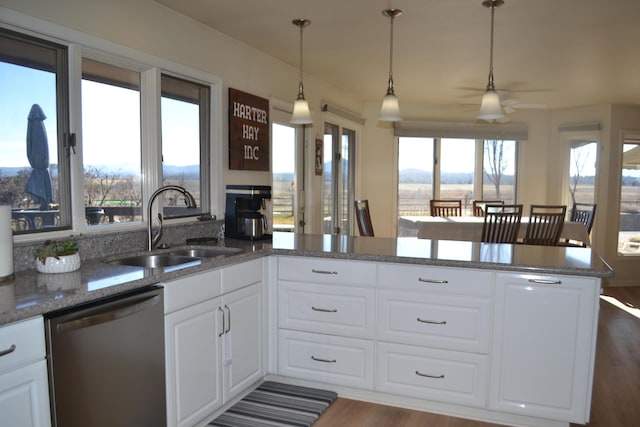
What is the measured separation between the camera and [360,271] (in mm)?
2588

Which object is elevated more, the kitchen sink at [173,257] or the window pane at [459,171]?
the window pane at [459,171]

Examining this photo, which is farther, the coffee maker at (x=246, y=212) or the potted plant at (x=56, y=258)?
the coffee maker at (x=246, y=212)

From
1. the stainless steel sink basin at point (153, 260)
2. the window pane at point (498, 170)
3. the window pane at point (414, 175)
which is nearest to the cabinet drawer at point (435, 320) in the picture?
the stainless steel sink basin at point (153, 260)

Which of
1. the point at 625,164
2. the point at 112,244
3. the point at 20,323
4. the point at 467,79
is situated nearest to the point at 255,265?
the point at 112,244

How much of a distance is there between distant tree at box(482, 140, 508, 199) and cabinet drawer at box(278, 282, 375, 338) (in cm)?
470

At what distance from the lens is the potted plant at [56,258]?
1.95 m

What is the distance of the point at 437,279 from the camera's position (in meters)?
2.44

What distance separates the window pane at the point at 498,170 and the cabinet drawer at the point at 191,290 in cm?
520

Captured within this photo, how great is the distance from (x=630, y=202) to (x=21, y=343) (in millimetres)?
7097

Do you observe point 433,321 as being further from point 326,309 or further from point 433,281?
point 326,309

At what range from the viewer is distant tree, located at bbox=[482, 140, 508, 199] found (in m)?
6.64

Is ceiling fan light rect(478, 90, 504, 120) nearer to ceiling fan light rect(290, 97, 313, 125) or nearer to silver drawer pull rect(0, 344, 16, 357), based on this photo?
ceiling fan light rect(290, 97, 313, 125)

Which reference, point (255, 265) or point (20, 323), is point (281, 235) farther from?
point (20, 323)

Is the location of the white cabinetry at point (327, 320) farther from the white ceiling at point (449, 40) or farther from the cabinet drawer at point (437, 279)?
the white ceiling at point (449, 40)
